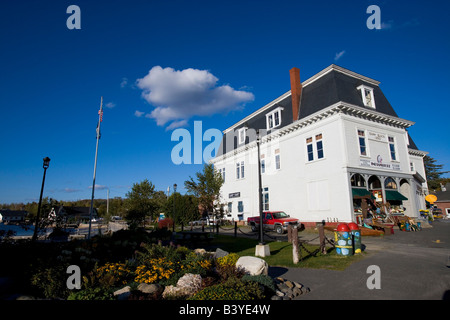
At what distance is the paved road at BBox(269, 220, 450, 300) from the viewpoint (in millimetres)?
6031

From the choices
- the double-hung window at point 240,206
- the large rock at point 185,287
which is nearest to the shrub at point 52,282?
the large rock at point 185,287

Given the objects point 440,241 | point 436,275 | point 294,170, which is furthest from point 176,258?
point 294,170

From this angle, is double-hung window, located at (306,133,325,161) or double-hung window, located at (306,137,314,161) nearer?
double-hung window, located at (306,133,325,161)

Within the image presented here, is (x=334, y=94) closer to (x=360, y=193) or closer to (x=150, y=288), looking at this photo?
(x=360, y=193)

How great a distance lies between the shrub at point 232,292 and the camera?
201 inches

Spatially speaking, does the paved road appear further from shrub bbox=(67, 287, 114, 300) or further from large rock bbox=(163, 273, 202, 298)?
shrub bbox=(67, 287, 114, 300)

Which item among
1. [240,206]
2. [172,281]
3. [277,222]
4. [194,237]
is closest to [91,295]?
[172,281]

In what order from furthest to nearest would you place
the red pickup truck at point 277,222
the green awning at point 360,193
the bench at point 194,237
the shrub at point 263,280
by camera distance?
the red pickup truck at point 277,222
the green awning at point 360,193
the bench at point 194,237
the shrub at point 263,280

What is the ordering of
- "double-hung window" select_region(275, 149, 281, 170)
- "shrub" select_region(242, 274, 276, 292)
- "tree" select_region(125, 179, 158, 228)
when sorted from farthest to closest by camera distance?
"tree" select_region(125, 179, 158, 228) → "double-hung window" select_region(275, 149, 281, 170) → "shrub" select_region(242, 274, 276, 292)

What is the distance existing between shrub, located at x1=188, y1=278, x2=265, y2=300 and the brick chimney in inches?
867

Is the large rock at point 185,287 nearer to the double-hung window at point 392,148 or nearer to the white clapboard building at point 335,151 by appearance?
the white clapboard building at point 335,151

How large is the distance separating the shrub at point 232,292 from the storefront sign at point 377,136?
69.0 ft

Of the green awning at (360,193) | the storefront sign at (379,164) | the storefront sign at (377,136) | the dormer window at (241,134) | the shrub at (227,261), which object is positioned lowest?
the shrub at (227,261)

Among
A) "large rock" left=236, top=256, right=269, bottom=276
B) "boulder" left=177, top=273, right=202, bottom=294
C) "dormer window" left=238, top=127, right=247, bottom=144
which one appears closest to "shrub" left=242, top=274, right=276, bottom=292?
"large rock" left=236, top=256, right=269, bottom=276
